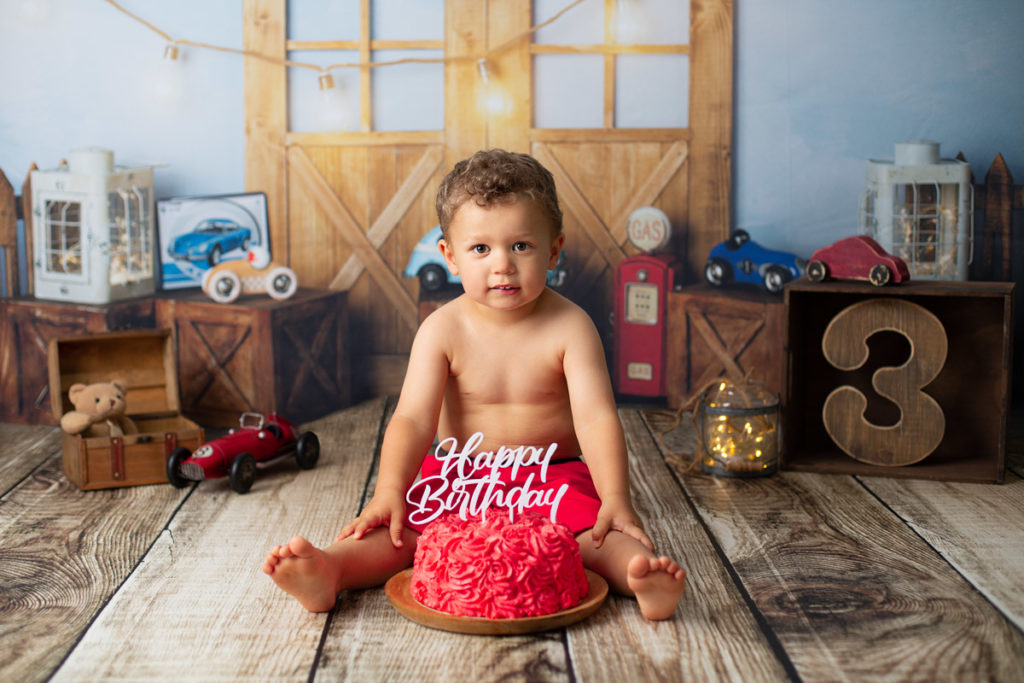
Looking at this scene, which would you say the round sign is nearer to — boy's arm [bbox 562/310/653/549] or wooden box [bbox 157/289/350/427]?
wooden box [bbox 157/289/350/427]

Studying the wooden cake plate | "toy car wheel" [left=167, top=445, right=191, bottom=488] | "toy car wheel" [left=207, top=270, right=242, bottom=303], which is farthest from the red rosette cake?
"toy car wheel" [left=207, top=270, right=242, bottom=303]

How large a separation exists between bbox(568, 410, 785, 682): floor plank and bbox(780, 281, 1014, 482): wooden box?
2.41 feet

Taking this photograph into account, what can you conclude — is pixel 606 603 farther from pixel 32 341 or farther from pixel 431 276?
pixel 32 341

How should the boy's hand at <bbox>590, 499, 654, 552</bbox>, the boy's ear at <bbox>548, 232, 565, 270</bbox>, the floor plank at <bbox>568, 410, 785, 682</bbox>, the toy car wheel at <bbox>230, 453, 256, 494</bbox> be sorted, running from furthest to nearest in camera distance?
the toy car wheel at <bbox>230, 453, 256, 494</bbox>, the boy's ear at <bbox>548, 232, 565, 270</bbox>, the boy's hand at <bbox>590, 499, 654, 552</bbox>, the floor plank at <bbox>568, 410, 785, 682</bbox>

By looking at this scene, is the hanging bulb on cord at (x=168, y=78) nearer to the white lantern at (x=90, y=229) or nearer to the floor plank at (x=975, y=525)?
the white lantern at (x=90, y=229)

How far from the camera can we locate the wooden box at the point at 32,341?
3.13m

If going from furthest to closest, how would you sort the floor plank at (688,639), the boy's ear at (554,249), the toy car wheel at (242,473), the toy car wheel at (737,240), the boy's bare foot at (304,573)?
the toy car wheel at (737,240)
the toy car wheel at (242,473)
the boy's ear at (554,249)
the boy's bare foot at (304,573)
the floor plank at (688,639)

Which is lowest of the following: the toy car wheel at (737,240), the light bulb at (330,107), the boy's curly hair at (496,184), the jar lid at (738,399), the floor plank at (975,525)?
the floor plank at (975,525)

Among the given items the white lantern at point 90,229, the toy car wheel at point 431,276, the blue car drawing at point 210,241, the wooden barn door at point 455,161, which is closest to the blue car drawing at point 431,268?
the toy car wheel at point 431,276

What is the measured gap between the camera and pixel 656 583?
1.65 meters

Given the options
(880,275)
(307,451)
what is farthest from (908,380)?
(307,451)

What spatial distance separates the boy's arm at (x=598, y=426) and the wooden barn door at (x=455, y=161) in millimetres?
1478

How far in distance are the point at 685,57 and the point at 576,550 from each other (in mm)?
2041

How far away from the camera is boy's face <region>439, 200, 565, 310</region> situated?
72.1 inches
